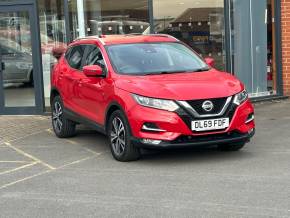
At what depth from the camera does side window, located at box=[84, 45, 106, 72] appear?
8.38m

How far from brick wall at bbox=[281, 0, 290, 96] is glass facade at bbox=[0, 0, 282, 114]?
84cm

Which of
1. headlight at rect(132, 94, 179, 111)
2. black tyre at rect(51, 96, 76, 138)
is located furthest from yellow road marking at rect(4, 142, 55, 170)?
headlight at rect(132, 94, 179, 111)

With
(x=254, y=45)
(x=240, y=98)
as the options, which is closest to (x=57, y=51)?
(x=254, y=45)

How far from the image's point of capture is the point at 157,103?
23.4ft

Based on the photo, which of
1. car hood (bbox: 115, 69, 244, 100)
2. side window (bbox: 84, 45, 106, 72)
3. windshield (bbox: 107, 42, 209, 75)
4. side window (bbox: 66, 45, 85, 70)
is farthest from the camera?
side window (bbox: 66, 45, 85, 70)

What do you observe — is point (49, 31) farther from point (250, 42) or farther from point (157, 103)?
point (157, 103)

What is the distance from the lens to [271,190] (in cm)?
598

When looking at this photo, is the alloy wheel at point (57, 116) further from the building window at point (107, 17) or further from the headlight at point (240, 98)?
the headlight at point (240, 98)

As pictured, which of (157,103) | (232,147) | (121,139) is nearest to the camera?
(157,103)

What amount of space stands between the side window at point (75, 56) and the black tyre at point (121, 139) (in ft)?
5.69

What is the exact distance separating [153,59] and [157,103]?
1.36m

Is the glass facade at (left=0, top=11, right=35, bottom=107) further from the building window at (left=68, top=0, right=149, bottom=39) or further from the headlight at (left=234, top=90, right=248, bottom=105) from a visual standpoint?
the headlight at (left=234, top=90, right=248, bottom=105)

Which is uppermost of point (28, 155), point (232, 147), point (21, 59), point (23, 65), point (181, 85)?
point (21, 59)

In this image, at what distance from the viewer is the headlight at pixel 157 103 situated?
23.1 ft
